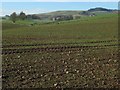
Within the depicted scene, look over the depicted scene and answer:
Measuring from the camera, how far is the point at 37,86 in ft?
42.2

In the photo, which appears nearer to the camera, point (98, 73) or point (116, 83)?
point (116, 83)

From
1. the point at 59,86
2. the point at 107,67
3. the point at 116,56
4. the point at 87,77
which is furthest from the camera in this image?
the point at 116,56

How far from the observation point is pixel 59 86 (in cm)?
1271

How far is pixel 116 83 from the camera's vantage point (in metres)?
13.3

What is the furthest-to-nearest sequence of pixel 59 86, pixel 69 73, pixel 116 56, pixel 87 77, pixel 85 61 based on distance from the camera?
pixel 116 56
pixel 85 61
pixel 69 73
pixel 87 77
pixel 59 86

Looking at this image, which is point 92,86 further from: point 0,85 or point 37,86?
point 0,85

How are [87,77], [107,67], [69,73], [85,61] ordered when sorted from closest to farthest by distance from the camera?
[87,77]
[69,73]
[107,67]
[85,61]

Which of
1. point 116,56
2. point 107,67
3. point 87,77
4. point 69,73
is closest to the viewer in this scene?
point 87,77

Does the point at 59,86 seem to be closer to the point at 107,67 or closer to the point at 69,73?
the point at 69,73

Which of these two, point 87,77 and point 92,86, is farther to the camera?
point 87,77

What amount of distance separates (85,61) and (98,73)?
12.4 ft

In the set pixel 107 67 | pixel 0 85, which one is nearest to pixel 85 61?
pixel 107 67

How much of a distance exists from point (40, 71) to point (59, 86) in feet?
11.0

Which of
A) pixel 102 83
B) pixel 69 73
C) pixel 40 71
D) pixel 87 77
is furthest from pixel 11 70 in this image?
pixel 102 83
